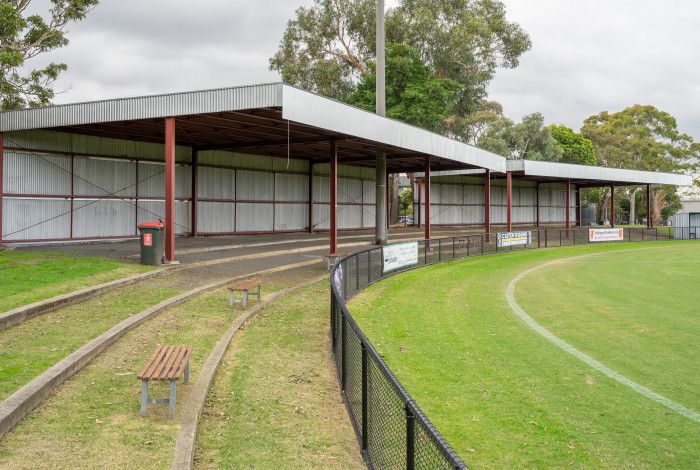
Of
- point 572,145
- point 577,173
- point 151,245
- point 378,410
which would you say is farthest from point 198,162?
point 572,145

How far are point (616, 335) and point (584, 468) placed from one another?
6.52m

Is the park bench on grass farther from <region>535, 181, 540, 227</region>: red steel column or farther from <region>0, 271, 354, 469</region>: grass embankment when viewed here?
<region>535, 181, 540, 227</region>: red steel column

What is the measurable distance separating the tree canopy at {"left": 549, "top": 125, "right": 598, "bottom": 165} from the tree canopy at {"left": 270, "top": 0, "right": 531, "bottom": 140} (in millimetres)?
22816

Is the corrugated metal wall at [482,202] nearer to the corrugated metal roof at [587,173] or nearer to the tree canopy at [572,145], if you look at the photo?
the corrugated metal roof at [587,173]

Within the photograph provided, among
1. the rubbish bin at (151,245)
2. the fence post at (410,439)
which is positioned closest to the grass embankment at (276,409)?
the fence post at (410,439)

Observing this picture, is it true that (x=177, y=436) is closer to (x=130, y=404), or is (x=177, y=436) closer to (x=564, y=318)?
(x=130, y=404)

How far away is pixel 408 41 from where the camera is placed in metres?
49.8

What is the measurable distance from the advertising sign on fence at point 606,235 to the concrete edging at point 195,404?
33616 millimetres

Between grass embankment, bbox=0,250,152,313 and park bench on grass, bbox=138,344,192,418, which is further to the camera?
grass embankment, bbox=0,250,152,313

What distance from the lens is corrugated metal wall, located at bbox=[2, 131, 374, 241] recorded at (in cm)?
2219

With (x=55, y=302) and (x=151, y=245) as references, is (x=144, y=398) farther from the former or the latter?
(x=151, y=245)

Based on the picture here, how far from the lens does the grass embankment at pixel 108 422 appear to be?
5.14m

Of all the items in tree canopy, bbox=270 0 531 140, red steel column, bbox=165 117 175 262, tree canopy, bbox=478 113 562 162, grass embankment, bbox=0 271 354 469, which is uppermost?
tree canopy, bbox=270 0 531 140

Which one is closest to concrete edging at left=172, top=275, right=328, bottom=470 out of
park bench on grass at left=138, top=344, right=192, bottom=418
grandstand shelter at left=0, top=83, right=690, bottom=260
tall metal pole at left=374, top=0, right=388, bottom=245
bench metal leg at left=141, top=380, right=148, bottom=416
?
park bench on grass at left=138, top=344, right=192, bottom=418
